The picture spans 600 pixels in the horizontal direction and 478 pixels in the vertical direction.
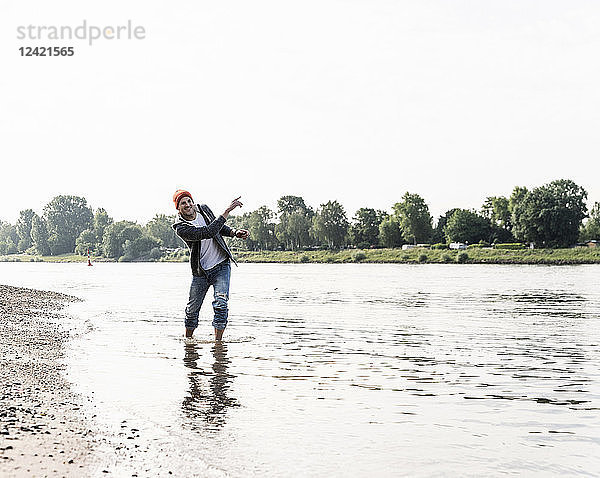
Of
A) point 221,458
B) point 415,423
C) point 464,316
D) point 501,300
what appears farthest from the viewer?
point 501,300

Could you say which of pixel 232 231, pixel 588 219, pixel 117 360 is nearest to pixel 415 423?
pixel 117 360

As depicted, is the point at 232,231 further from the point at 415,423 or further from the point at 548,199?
the point at 548,199

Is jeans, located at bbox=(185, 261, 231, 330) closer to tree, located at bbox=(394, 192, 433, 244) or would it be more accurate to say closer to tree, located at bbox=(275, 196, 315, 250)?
tree, located at bbox=(394, 192, 433, 244)

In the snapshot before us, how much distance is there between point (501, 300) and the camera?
952 inches

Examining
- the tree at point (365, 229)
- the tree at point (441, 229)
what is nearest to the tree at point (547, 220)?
the tree at point (441, 229)

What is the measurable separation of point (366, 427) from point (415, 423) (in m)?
0.46

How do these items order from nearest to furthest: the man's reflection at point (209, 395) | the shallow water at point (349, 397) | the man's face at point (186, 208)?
1. the shallow water at point (349, 397)
2. the man's reflection at point (209, 395)
3. the man's face at point (186, 208)

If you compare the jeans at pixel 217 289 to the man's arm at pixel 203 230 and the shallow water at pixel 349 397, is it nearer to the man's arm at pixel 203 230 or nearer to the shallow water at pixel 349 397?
the shallow water at pixel 349 397

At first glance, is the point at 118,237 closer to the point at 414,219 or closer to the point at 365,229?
the point at 365,229

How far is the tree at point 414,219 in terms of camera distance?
451 feet

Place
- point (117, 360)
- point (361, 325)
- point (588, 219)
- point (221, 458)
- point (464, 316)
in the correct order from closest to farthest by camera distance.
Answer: point (221, 458) → point (117, 360) → point (361, 325) → point (464, 316) → point (588, 219)

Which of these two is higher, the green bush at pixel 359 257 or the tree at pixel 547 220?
the tree at pixel 547 220

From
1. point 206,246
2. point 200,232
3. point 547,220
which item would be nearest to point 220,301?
point 206,246

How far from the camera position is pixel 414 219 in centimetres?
13738
